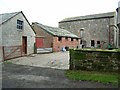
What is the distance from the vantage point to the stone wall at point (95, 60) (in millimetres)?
10922

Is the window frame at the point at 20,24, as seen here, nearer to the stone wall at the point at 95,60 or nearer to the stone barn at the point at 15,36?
the stone barn at the point at 15,36

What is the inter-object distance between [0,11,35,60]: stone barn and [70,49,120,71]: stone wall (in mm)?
8845

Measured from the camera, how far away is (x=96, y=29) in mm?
44562

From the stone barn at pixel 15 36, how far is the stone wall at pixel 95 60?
8.85 meters

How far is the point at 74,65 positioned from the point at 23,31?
12.5 m

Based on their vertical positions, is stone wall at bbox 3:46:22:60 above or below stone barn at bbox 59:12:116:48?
below

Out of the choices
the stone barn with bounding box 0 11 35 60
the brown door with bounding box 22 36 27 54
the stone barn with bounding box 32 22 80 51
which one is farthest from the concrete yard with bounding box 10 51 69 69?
the stone barn with bounding box 32 22 80 51

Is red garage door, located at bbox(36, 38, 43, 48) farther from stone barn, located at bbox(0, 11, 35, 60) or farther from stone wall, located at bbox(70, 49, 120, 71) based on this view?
stone wall, located at bbox(70, 49, 120, 71)

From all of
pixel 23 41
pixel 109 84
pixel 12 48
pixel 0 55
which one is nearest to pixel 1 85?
pixel 109 84

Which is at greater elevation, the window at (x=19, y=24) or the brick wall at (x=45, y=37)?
the window at (x=19, y=24)

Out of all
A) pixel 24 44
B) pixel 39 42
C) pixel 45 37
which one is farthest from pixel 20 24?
pixel 45 37

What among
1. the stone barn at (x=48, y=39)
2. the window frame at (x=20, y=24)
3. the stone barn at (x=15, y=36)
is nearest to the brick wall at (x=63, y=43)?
the stone barn at (x=48, y=39)

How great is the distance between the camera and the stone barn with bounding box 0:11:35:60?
1798 centimetres

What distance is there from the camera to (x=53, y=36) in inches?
1192
